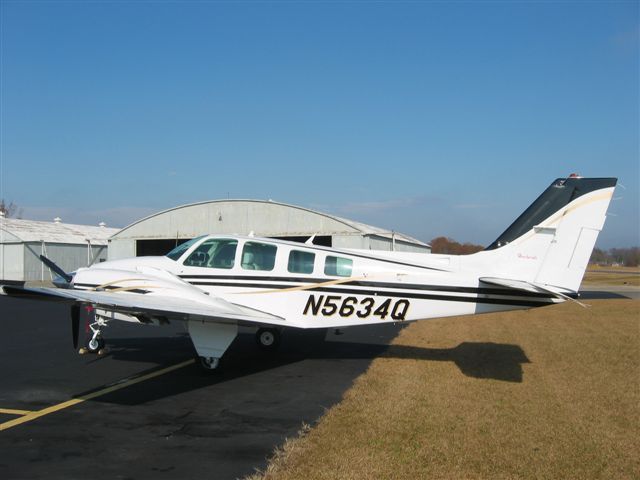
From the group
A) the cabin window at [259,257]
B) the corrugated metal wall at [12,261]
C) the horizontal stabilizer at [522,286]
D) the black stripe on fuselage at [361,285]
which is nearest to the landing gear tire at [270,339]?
the black stripe on fuselage at [361,285]

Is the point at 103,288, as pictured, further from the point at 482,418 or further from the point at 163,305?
the point at 482,418

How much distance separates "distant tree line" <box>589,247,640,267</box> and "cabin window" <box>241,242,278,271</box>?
156401 millimetres

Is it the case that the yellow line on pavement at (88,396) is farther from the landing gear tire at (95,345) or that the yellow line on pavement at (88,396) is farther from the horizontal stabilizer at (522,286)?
the horizontal stabilizer at (522,286)

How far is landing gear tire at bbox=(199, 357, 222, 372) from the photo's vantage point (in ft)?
30.1

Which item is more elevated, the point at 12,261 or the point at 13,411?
the point at 13,411

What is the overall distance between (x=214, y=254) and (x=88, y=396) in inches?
135

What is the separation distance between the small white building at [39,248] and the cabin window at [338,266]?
30.6 m

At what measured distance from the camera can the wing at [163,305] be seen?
7353 millimetres

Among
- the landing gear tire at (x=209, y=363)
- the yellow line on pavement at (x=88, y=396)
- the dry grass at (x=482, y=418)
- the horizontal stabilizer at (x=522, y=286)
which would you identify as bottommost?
the yellow line on pavement at (x=88, y=396)

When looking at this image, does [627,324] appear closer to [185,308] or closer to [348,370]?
[348,370]

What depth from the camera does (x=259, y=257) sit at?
10078 millimetres

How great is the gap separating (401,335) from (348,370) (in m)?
5.15

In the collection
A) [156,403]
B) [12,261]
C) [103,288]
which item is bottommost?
[12,261]

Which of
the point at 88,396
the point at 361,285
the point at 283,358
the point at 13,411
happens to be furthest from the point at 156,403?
the point at 361,285
